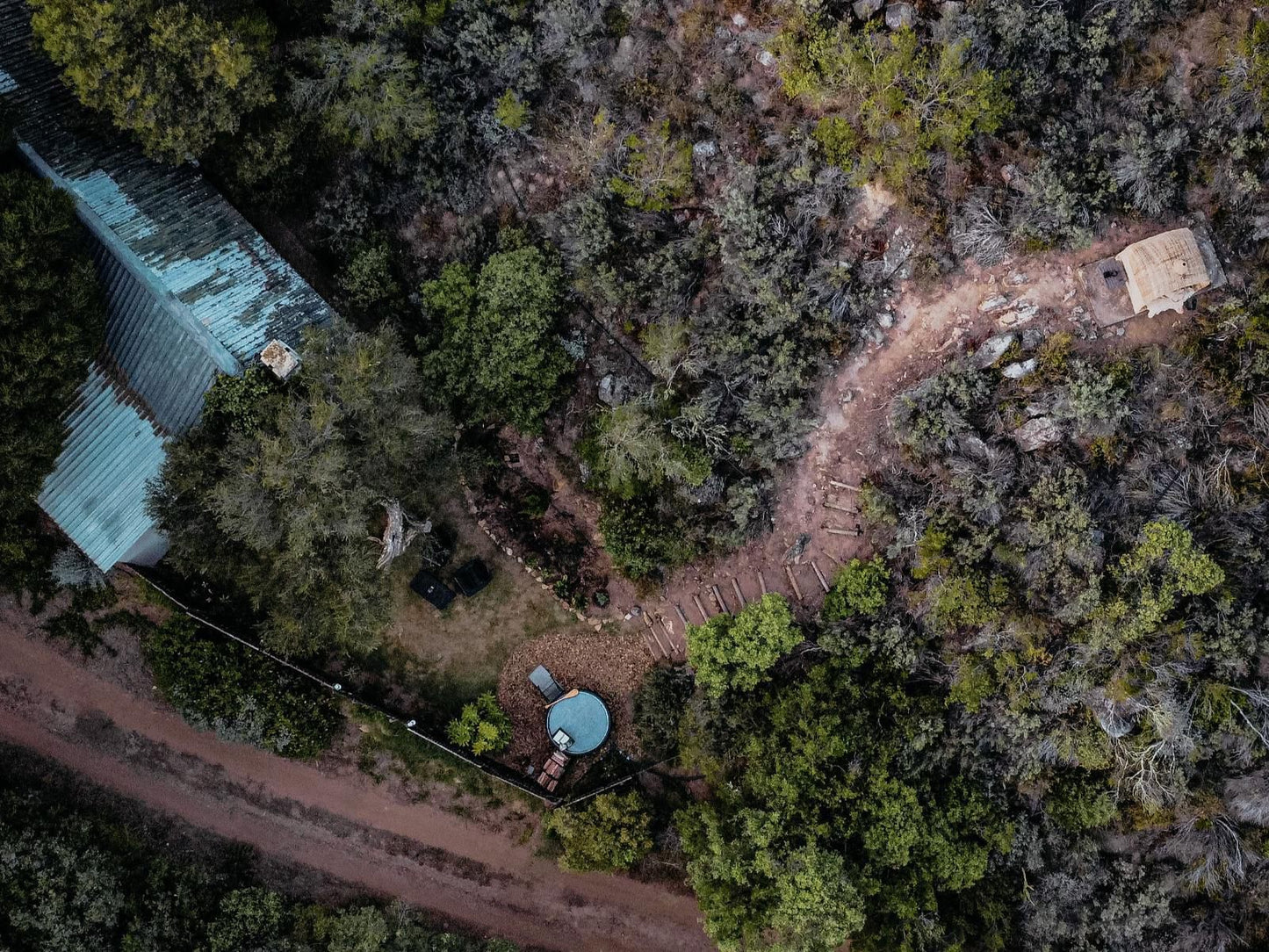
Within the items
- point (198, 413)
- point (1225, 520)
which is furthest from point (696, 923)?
point (198, 413)

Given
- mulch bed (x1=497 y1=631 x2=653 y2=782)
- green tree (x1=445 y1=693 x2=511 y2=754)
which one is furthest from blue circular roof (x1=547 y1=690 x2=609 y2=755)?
A: green tree (x1=445 y1=693 x2=511 y2=754)

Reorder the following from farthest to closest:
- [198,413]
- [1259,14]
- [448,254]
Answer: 1. [448,254]
2. [198,413]
3. [1259,14]

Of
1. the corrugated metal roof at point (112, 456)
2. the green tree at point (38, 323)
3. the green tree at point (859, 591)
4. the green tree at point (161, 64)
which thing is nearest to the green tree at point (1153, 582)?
the green tree at point (859, 591)

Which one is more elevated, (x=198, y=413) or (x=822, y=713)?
(x=198, y=413)

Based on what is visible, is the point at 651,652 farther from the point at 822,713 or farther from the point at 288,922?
the point at 288,922

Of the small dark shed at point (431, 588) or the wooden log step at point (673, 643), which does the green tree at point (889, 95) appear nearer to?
the wooden log step at point (673, 643)

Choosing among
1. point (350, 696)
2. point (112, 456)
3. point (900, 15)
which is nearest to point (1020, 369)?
point (900, 15)
